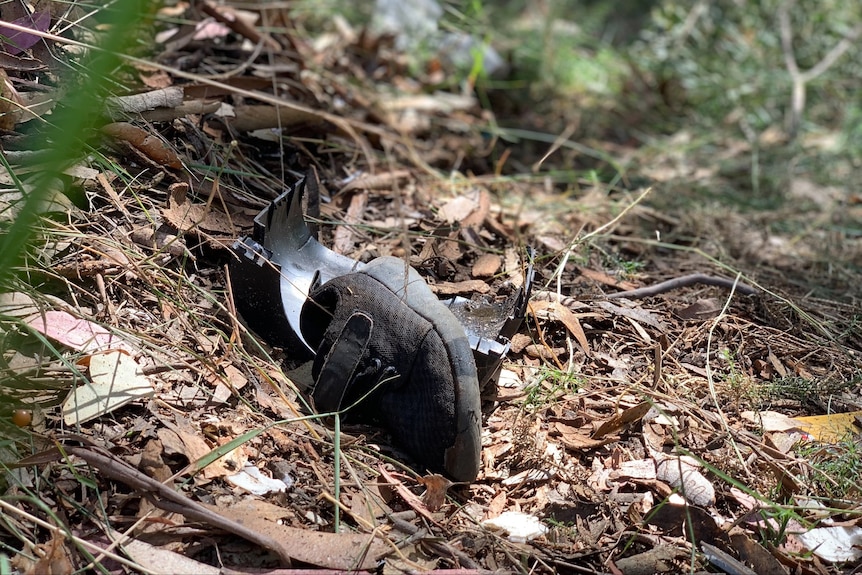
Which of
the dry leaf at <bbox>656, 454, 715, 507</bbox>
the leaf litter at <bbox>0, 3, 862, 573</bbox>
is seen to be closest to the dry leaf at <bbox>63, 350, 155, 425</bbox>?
the leaf litter at <bbox>0, 3, 862, 573</bbox>

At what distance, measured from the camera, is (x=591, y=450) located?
1.83 meters

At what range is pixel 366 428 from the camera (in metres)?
1.81

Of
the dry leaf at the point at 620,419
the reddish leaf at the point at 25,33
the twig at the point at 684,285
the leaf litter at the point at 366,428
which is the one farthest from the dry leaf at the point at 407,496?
the reddish leaf at the point at 25,33

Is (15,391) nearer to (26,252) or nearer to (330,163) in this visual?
(26,252)

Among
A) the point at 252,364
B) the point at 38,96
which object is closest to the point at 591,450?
the point at 252,364

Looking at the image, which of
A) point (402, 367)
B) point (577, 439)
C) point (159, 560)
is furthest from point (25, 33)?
point (577, 439)

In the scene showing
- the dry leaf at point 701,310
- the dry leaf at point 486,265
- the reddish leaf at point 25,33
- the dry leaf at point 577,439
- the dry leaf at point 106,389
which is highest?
the reddish leaf at point 25,33

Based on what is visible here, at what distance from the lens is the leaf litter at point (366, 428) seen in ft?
4.87

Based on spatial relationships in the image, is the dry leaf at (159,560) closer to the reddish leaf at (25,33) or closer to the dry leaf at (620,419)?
the dry leaf at (620,419)

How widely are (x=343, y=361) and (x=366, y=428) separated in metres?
0.19

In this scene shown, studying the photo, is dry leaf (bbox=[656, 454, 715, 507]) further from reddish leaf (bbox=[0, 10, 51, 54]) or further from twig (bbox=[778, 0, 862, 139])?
twig (bbox=[778, 0, 862, 139])

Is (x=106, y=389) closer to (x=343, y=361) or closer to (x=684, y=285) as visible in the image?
(x=343, y=361)

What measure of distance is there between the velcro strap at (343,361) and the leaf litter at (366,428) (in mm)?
68

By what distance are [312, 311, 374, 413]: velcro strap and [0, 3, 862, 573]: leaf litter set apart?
0.07 meters
